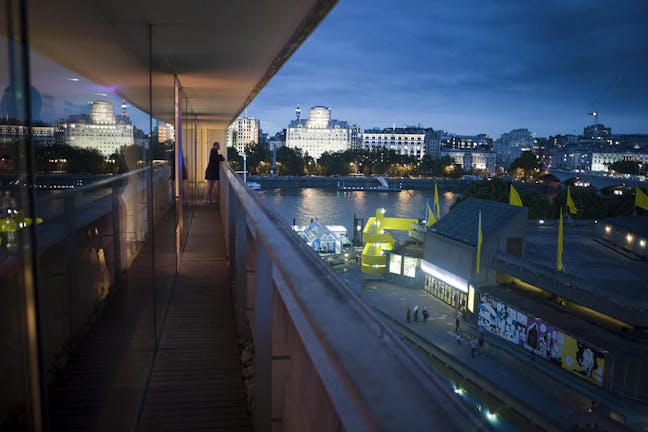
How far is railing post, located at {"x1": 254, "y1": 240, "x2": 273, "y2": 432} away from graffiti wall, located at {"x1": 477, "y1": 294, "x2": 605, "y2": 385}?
1249 centimetres

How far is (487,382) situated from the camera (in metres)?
13.0

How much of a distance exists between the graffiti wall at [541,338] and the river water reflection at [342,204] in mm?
26433

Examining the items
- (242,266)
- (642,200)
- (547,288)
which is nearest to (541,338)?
(547,288)

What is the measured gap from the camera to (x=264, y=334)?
1674 millimetres

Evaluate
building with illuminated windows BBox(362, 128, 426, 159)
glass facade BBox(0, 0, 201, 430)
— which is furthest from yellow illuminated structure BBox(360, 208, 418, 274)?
building with illuminated windows BBox(362, 128, 426, 159)

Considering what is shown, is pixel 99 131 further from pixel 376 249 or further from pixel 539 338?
pixel 376 249

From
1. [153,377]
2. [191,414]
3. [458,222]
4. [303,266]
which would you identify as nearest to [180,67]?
[153,377]

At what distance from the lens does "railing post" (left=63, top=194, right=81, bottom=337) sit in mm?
1554

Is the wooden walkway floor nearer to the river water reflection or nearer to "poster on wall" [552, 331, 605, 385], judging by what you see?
"poster on wall" [552, 331, 605, 385]

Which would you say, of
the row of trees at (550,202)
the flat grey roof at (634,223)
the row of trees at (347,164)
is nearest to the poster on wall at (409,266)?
the flat grey roof at (634,223)

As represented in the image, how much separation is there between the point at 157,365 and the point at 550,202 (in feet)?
132

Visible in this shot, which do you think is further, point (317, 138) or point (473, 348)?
point (317, 138)

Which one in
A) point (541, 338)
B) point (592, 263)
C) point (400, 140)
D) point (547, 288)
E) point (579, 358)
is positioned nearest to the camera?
point (579, 358)

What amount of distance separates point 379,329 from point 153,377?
7.49ft
